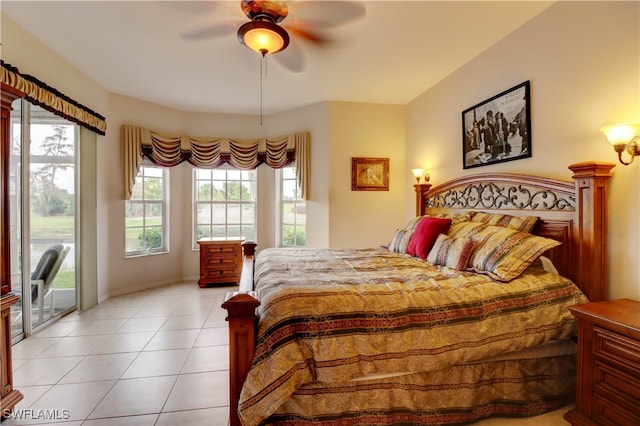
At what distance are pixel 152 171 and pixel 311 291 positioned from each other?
4.17 meters

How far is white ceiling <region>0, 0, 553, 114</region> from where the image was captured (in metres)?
2.29

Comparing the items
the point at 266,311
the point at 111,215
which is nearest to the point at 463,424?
the point at 266,311

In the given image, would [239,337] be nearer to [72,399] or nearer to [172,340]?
[72,399]

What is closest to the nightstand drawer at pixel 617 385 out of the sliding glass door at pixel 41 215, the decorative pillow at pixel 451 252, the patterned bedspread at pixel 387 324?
the patterned bedspread at pixel 387 324

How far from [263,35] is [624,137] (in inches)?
91.6

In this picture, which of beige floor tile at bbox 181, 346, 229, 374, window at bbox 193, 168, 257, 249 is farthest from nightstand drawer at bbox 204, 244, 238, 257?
beige floor tile at bbox 181, 346, 229, 374

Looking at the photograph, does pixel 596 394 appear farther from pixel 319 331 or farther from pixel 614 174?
pixel 319 331

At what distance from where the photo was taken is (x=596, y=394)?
1572mm

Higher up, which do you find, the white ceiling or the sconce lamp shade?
the white ceiling

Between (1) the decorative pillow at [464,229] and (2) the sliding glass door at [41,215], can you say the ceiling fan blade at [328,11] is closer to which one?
(1) the decorative pillow at [464,229]

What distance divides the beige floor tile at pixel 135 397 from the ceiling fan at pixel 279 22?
8.37 ft

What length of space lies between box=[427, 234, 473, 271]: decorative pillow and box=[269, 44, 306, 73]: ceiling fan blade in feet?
7.00

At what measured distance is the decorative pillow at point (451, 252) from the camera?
2207 millimetres

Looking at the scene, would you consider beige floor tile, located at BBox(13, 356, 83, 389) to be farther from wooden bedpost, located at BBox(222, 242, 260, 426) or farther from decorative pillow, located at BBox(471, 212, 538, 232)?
decorative pillow, located at BBox(471, 212, 538, 232)
